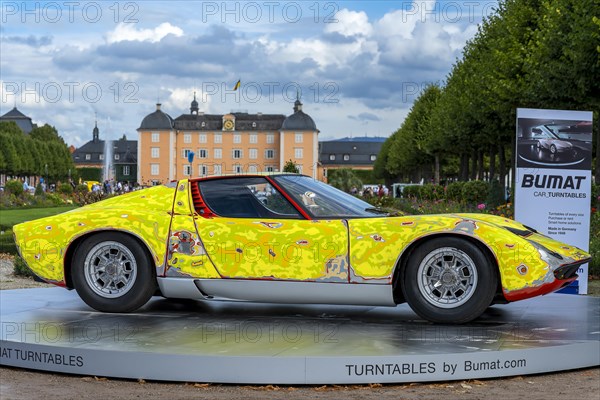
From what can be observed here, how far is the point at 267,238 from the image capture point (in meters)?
7.69

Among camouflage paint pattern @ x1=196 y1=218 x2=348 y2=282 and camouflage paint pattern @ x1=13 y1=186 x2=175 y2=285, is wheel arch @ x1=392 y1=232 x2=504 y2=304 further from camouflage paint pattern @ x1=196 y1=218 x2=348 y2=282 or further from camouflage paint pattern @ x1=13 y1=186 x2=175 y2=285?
camouflage paint pattern @ x1=13 y1=186 x2=175 y2=285

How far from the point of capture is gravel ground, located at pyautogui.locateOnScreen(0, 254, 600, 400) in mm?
6129

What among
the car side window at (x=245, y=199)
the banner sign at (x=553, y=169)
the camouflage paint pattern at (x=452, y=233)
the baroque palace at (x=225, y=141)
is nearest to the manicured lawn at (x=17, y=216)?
the banner sign at (x=553, y=169)

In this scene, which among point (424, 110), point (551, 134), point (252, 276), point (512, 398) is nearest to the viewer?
point (512, 398)

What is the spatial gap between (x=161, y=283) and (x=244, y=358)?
1.87 meters

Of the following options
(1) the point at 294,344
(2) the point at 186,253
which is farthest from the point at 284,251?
(1) the point at 294,344

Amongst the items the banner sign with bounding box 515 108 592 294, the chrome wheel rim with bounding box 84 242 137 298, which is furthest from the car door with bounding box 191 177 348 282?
the banner sign with bounding box 515 108 592 294

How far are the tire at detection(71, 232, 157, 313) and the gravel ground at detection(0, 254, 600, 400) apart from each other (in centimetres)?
141

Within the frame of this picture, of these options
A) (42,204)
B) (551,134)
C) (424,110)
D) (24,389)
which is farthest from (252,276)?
(424,110)

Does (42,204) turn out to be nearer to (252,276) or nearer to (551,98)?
(551,98)

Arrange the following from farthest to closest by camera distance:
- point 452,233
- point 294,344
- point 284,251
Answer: point 284,251, point 452,233, point 294,344

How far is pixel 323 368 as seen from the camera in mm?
6301

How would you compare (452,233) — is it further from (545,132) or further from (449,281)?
(545,132)

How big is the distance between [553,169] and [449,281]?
14.9ft
